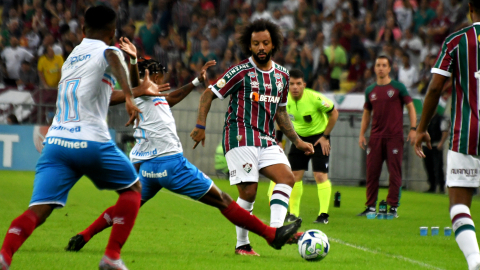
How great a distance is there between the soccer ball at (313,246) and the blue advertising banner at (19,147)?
1310 cm

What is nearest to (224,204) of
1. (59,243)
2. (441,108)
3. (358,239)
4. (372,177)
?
(59,243)

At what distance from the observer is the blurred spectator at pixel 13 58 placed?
20.0 m

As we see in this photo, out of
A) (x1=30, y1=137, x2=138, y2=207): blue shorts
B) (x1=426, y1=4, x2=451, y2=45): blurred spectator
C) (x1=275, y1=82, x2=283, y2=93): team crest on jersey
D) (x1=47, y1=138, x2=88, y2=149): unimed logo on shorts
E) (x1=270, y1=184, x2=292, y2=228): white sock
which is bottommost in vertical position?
(x1=270, y1=184, x2=292, y2=228): white sock

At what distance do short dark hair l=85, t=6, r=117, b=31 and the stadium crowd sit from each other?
1351cm

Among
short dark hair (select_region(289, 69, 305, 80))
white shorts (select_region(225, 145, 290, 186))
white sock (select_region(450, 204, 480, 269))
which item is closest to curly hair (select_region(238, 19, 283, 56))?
white shorts (select_region(225, 145, 290, 186))

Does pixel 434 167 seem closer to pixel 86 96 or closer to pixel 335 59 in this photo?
pixel 335 59

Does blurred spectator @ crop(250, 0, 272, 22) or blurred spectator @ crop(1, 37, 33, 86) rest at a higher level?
blurred spectator @ crop(250, 0, 272, 22)

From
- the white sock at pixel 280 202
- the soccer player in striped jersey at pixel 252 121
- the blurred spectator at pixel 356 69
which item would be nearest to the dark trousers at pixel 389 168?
the soccer player in striped jersey at pixel 252 121

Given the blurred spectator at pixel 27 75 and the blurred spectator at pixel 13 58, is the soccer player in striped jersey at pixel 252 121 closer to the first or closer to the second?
the blurred spectator at pixel 27 75

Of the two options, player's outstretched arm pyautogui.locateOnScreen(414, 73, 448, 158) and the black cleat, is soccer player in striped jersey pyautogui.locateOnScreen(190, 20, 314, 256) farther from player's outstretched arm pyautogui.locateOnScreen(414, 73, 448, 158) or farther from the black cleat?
player's outstretched arm pyautogui.locateOnScreen(414, 73, 448, 158)

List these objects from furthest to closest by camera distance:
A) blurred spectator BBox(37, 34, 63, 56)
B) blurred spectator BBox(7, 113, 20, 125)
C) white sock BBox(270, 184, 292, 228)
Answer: blurred spectator BBox(37, 34, 63, 56) < blurred spectator BBox(7, 113, 20, 125) < white sock BBox(270, 184, 292, 228)

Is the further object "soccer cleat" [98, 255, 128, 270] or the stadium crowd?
the stadium crowd

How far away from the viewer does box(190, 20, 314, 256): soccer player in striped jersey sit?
21.3ft

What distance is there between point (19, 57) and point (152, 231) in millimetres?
13697
